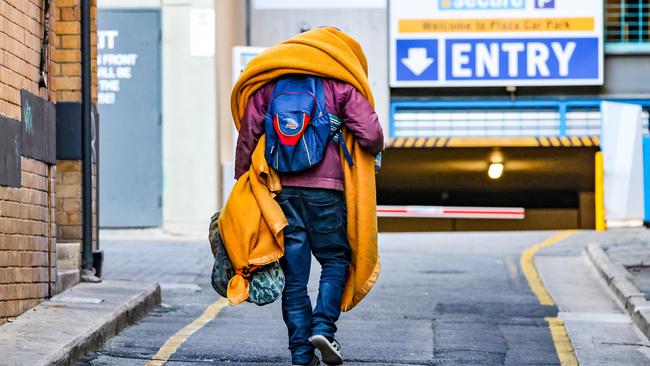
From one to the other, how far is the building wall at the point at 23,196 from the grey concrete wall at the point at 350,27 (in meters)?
12.1

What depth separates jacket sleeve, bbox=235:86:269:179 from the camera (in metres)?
6.40

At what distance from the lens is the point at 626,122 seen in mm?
19734

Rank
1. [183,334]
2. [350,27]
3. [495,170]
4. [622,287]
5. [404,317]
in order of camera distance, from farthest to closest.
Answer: [495,170]
[350,27]
[622,287]
[404,317]
[183,334]

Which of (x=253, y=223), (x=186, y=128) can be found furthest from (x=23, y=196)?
(x=186, y=128)

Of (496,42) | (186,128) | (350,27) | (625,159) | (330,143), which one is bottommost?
(625,159)

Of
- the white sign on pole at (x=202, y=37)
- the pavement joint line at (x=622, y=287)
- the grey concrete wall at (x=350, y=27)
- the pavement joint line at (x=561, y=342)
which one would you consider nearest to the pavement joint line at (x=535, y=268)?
the pavement joint line at (x=622, y=287)

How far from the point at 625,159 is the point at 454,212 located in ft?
15.5

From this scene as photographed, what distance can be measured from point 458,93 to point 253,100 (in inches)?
572

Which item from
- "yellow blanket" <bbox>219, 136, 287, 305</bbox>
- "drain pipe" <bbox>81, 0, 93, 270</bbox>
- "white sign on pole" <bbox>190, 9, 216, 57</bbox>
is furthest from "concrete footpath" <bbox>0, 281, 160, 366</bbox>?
"white sign on pole" <bbox>190, 9, 216, 57</bbox>

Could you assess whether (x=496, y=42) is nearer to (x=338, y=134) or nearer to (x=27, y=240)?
(x=27, y=240)

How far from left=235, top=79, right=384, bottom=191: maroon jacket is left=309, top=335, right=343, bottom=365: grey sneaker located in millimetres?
769

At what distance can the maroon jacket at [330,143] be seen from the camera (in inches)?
249

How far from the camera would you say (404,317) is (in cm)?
901

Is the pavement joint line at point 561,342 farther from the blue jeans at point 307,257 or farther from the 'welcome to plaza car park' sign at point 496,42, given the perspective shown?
the 'welcome to plaza car park' sign at point 496,42
